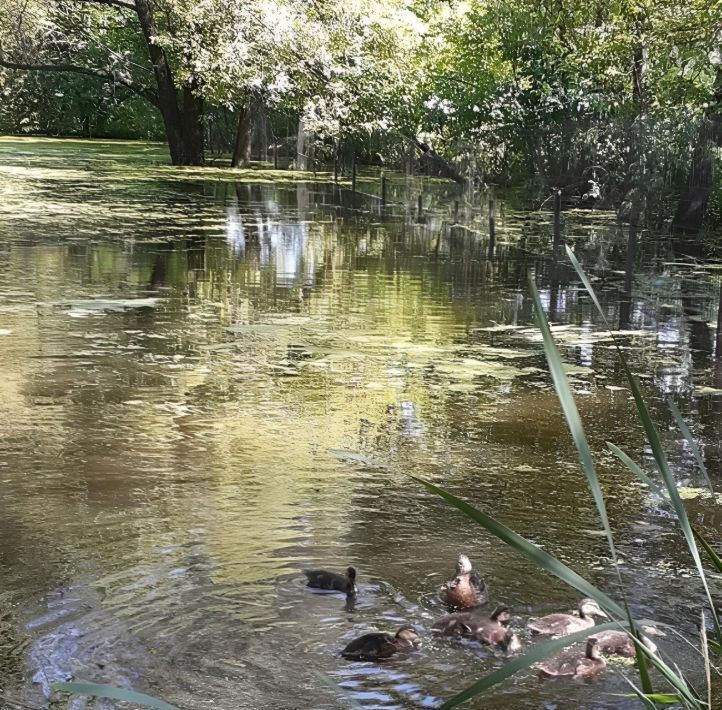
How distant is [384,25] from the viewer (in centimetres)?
2988

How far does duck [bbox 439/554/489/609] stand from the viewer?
395cm

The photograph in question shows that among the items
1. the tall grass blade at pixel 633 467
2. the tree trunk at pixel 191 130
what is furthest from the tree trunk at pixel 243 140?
the tall grass blade at pixel 633 467

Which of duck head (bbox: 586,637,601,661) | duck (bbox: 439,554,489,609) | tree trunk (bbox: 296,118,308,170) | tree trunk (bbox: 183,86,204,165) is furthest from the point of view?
tree trunk (bbox: 296,118,308,170)

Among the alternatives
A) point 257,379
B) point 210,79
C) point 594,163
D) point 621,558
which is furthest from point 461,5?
point 621,558

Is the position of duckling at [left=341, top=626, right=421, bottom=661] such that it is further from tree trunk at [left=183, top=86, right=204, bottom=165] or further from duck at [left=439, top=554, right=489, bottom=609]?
tree trunk at [left=183, top=86, right=204, bottom=165]

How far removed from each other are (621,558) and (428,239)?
41.6 ft

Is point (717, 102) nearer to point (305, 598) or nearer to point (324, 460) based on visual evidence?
point (324, 460)

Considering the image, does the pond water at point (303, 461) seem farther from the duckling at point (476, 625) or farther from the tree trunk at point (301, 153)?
the tree trunk at point (301, 153)

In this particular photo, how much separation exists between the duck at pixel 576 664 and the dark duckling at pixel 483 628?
0.39ft

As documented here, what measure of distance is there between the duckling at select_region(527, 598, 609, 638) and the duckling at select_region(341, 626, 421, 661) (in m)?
0.46

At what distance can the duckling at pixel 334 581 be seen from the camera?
4090mm

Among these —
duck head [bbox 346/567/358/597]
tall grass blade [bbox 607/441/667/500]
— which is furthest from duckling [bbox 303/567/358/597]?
tall grass blade [bbox 607/441/667/500]

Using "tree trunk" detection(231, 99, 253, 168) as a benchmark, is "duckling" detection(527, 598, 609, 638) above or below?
below

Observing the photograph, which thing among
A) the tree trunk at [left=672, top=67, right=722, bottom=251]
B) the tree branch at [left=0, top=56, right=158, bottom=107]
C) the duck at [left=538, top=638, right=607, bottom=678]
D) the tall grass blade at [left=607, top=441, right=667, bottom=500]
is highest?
the tree branch at [left=0, top=56, right=158, bottom=107]
